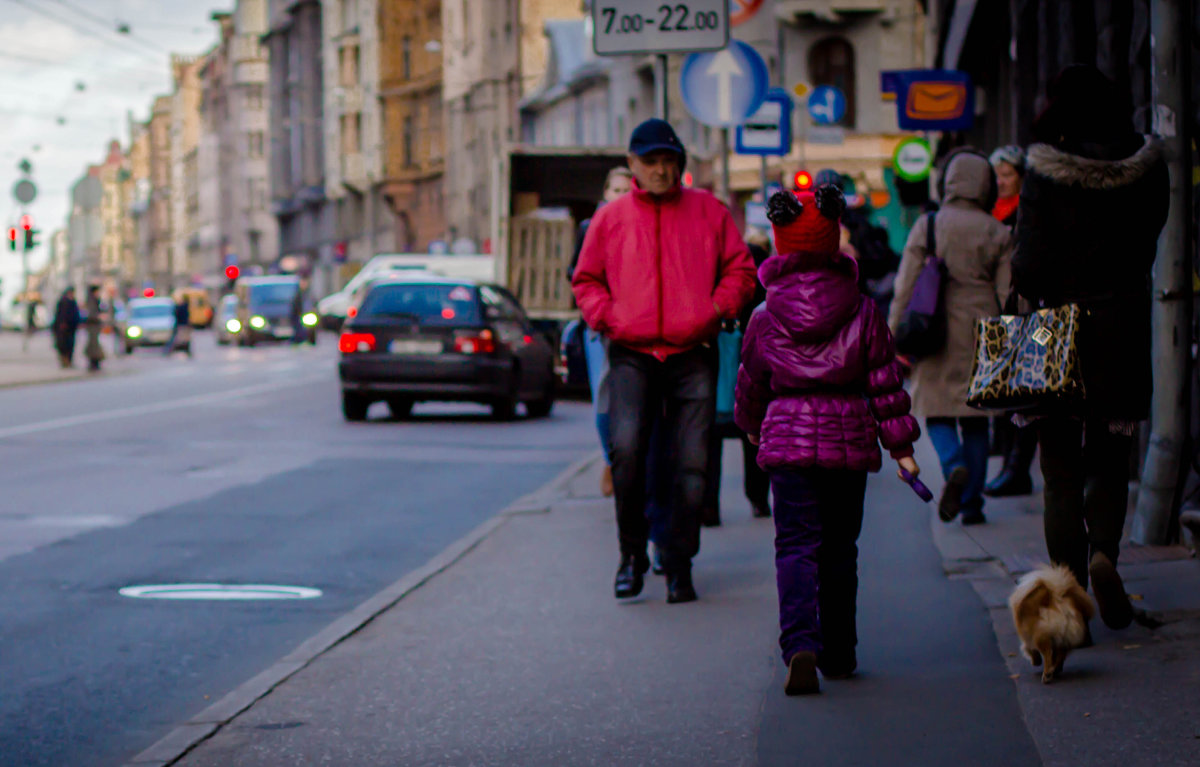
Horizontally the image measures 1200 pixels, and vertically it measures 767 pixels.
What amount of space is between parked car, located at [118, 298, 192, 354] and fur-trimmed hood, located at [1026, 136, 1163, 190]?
5209 centimetres

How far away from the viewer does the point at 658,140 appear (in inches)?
291

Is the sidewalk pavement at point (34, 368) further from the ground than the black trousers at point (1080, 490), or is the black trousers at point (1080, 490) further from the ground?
the black trousers at point (1080, 490)

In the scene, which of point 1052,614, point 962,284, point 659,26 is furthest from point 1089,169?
point 659,26

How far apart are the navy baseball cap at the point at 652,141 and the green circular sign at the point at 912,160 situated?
18.9 metres

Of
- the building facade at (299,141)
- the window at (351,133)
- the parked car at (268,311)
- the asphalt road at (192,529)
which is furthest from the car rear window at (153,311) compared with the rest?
the asphalt road at (192,529)

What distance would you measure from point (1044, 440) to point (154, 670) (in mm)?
3100

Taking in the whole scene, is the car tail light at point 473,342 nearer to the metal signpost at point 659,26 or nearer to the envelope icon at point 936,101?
the envelope icon at point 936,101

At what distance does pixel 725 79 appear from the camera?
49.4ft

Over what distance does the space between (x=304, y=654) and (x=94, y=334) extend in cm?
3413

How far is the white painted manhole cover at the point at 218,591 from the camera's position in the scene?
8289 millimetres

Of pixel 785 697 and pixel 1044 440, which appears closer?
pixel 785 697

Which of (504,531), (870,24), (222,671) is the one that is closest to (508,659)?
(222,671)

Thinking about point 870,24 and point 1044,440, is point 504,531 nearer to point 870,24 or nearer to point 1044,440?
point 1044,440

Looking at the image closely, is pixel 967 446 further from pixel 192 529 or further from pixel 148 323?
pixel 148 323
